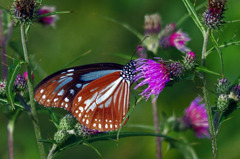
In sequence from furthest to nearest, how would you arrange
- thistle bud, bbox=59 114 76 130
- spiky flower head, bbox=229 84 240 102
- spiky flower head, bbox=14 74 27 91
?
spiky flower head, bbox=14 74 27 91 < thistle bud, bbox=59 114 76 130 < spiky flower head, bbox=229 84 240 102

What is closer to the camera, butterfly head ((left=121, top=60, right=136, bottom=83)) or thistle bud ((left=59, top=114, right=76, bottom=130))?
thistle bud ((left=59, top=114, right=76, bottom=130))

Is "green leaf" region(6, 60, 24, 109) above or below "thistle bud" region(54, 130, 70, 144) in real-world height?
above

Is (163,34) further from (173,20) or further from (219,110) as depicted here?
(173,20)

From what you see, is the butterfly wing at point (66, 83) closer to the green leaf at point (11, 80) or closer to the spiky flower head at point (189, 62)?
the green leaf at point (11, 80)

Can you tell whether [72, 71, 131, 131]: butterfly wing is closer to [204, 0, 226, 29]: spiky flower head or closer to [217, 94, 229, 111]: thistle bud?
[217, 94, 229, 111]: thistle bud

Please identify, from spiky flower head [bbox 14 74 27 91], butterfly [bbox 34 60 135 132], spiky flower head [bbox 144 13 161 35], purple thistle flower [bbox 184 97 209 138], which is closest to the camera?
spiky flower head [bbox 14 74 27 91]

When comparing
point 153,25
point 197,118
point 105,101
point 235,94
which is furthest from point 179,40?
point 235,94

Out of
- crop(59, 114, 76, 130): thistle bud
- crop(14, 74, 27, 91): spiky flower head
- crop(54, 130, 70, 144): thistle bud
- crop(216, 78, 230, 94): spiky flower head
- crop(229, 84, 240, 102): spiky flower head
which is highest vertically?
crop(14, 74, 27, 91): spiky flower head

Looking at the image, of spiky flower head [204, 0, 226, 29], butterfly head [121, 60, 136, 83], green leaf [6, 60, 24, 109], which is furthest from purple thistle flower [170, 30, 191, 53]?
green leaf [6, 60, 24, 109]
